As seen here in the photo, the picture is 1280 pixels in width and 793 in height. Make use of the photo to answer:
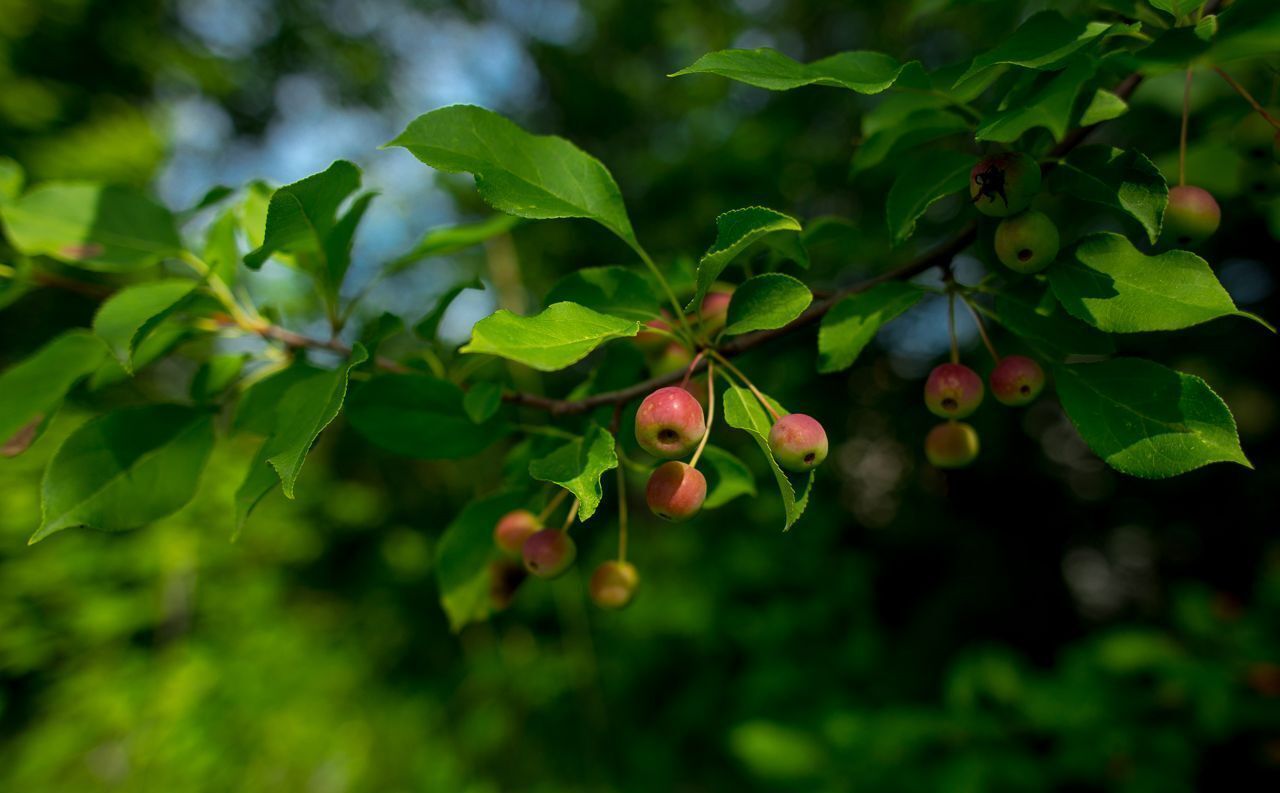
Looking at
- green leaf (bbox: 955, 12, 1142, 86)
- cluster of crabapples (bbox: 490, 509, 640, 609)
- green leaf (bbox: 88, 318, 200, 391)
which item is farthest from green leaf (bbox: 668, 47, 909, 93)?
green leaf (bbox: 88, 318, 200, 391)

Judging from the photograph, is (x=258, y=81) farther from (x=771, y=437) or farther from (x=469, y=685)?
(x=771, y=437)

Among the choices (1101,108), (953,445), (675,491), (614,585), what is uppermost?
(1101,108)

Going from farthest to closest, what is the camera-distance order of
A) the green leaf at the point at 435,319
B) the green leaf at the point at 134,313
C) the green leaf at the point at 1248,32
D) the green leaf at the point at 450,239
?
1. the green leaf at the point at 450,239
2. the green leaf at the point at 435,319
3. the green leaf at the point at 134,313
4. the green leaf at the point at 1248,32

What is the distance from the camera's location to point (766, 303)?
47 cm

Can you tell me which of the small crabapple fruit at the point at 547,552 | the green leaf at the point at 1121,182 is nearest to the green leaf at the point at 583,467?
the small crabapple fruit at the point at 547,552

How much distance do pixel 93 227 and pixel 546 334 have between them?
0.56 m

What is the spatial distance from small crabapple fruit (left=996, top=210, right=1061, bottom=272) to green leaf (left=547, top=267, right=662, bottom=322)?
248 millimetres

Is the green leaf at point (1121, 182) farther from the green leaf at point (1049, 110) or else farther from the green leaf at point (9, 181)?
the green leaf at point (9, 181)

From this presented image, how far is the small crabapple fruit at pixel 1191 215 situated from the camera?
0.51 meters

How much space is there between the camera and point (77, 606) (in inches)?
79.8

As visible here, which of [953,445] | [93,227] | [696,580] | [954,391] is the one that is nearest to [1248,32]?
[954,391]

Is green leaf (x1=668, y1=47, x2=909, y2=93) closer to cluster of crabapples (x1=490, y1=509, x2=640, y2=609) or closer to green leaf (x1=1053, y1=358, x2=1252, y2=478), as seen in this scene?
green leaf (x1=1053, y1=358, x2=1252, y2=478)

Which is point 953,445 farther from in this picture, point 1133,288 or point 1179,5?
point 1179,5

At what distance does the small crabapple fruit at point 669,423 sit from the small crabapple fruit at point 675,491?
0.03 meters
